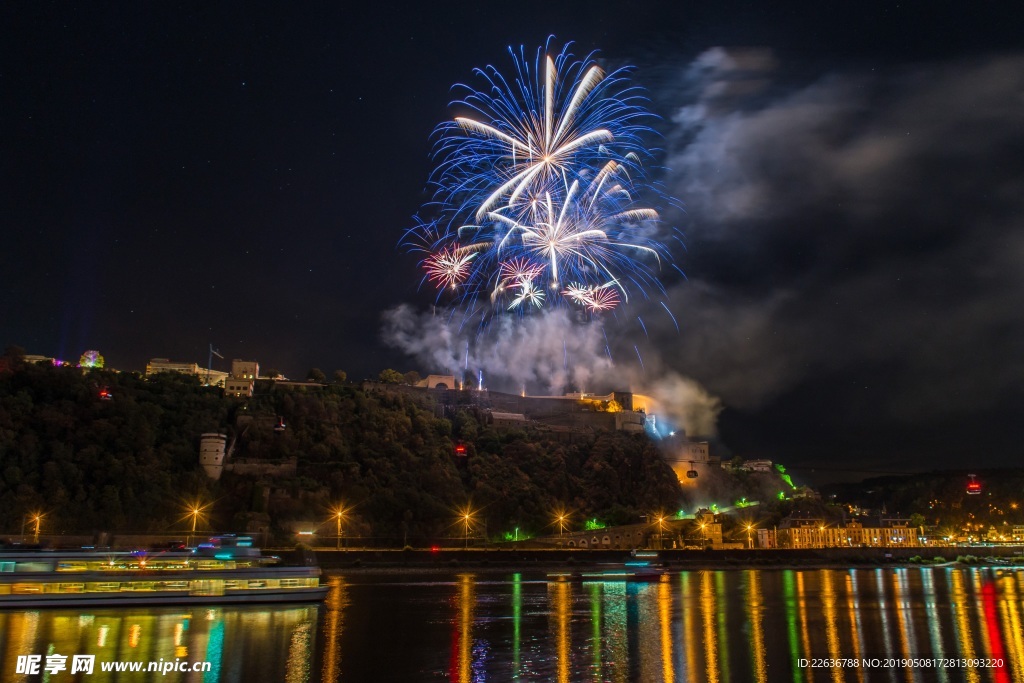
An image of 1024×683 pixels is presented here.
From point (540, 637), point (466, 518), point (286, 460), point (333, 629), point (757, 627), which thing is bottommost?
point (540, 637)

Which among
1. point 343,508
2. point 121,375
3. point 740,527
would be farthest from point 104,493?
point 740,527

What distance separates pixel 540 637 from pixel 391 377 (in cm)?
8239

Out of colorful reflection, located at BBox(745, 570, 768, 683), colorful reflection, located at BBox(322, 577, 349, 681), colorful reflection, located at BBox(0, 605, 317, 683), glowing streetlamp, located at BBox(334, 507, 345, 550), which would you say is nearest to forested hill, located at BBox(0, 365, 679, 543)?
glowing streetlamp, located at BBox(334, 507, 345, 550)

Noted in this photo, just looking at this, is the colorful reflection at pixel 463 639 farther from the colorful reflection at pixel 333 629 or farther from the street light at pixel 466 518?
the street light at pixel 466 518

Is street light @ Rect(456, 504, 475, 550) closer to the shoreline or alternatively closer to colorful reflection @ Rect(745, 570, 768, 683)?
the shoreline

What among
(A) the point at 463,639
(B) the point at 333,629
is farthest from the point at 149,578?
(A) the point at 463,639

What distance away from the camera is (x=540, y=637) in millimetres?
21922

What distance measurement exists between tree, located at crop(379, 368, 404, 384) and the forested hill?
11030 mm

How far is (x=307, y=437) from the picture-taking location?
7356 cm

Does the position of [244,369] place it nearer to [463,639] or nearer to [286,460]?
[286,460]

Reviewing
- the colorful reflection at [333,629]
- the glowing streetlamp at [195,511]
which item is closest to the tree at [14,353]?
the glowing streetlamp at [195,511]

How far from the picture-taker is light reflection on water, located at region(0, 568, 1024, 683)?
1628 cm

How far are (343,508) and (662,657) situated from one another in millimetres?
50529

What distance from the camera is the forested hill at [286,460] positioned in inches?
2266
